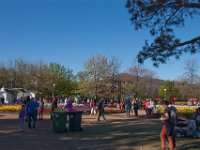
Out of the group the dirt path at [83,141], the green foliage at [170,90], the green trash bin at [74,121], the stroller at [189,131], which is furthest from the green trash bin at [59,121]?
the green foliage at [170,90]

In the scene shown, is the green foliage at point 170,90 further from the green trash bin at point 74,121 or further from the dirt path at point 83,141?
the dirt path at point 83,141

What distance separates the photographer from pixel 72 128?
18.3 metres

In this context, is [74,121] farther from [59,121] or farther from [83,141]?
[83,141]

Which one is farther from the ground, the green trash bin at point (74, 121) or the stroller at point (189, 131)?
the green trash bin at point (74, 121)

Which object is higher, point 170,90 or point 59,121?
point 170,90

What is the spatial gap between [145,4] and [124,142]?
521cm

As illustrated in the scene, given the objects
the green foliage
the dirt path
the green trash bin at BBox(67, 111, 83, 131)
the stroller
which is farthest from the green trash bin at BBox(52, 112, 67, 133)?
the green foliage

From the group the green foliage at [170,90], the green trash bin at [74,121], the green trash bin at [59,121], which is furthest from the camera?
the green foliage at [170,90]

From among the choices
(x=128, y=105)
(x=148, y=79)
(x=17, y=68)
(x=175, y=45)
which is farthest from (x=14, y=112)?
(x=148, y=79)

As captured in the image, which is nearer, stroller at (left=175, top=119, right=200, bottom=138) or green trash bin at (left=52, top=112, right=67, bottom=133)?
stroller at (left=175, top=119, right=200, bottom=138)

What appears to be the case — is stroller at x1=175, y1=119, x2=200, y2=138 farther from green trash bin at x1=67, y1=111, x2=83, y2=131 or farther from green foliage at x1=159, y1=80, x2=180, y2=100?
green foliage at x1=159, y1=80, x2=180, y2=100

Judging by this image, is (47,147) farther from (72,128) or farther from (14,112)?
(14,112)

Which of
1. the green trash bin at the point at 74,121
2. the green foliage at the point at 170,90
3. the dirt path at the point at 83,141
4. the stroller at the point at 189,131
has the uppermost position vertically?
the green foliage at the point at 170,90

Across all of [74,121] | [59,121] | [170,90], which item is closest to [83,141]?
[59,121]
